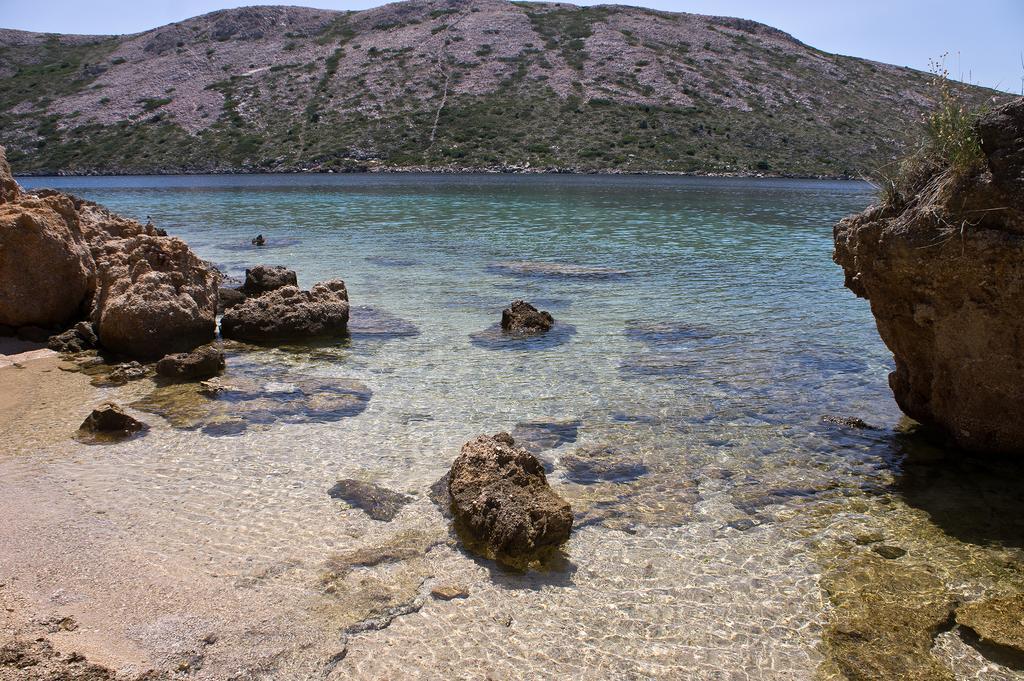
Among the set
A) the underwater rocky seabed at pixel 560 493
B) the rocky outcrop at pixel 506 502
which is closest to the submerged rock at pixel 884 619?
the underwater rocky seabed at pixel 560 493

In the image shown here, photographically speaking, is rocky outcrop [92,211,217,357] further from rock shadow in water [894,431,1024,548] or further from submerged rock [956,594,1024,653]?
submerged rock [956,594,1024,653]

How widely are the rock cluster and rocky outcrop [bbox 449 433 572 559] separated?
6.44 metres

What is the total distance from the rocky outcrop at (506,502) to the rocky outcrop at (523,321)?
6.03 meters

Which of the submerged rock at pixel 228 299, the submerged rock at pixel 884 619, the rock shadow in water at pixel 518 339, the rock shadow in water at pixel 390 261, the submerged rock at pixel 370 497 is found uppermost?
the rock shadow in water at pixel 390 261

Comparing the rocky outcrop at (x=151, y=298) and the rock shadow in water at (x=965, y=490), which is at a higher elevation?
the rocky outcrop at (x=151, y=298)

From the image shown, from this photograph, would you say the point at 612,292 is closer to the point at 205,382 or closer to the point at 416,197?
the point at 205,382

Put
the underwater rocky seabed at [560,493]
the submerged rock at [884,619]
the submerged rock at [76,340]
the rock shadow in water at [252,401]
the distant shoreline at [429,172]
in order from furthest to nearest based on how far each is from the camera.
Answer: the distant shoreline at [429,172] → the submerged rock at [76,340] → the rock shadow in water at [252,401] → the underwater rocky seabed at [560,493] → the submerged rock at [884,619]

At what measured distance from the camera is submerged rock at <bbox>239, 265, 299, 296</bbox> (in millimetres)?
14347

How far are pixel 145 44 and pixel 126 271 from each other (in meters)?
108

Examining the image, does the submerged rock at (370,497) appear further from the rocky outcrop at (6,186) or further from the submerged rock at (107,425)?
the rocky outcrop at (6,186)

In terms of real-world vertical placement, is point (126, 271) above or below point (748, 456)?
above

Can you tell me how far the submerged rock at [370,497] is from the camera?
6.28 m

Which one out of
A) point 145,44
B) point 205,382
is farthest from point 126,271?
point 145,44

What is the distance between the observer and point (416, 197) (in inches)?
1825
